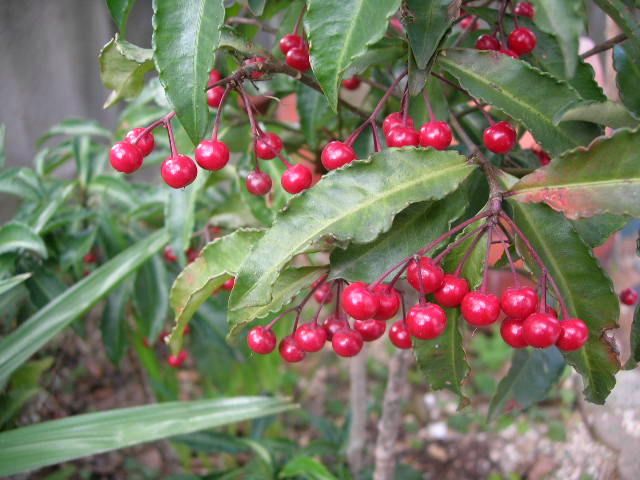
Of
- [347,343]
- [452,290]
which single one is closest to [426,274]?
[452,290]

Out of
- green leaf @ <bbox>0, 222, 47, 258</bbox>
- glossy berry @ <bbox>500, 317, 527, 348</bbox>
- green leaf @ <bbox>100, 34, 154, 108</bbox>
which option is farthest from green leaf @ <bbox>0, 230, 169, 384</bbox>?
glossy berry @ <bbox>500, 317, 527, 348</bbox>

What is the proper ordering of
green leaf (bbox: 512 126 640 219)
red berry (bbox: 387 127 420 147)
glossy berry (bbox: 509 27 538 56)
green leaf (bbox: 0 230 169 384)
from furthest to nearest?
green leaf (bbox: 0 230 169 384)
glossy berry (bbox: 509 27 538 56)
red berry (bbox: 387 127 420 147)
green leaf (bbox: 512 126 640 219)

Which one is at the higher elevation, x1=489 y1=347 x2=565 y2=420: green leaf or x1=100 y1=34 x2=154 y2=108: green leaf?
x1=100 y1=34 x2=154 y2=108: green leaf

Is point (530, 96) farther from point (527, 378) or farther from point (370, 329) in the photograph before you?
point (527, 378)

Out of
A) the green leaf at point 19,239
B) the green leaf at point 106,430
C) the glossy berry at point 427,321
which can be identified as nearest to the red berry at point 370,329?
the glossy berry at point 427,321

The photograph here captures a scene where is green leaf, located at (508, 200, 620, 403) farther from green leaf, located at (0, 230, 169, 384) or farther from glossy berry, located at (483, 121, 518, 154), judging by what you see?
green leaf, located at (0, 230, 169, 384)

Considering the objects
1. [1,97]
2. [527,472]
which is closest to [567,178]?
[527,472]
